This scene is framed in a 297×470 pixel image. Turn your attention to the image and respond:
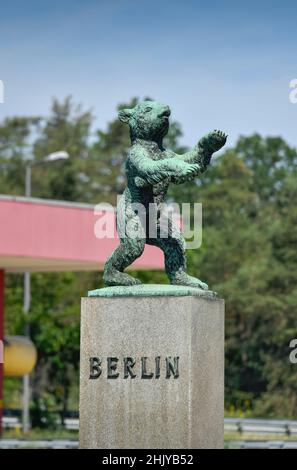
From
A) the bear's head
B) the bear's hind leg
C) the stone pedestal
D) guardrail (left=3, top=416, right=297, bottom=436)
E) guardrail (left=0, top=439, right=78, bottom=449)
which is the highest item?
the bear's head

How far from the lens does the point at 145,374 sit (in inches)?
524

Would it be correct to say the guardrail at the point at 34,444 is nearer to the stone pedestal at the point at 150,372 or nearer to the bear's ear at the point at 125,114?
the stone pedestal at the point at 150,372

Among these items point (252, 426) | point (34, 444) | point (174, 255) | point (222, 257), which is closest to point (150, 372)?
point (174, 255)

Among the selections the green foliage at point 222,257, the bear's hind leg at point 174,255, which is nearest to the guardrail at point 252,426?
the green foliage at point 222,257

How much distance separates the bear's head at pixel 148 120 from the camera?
13789 millimetres

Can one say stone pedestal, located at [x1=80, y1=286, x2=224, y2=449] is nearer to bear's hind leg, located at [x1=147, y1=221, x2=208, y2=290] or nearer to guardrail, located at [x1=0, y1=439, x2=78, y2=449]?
bear's hind leg, located at [x1=147, y1=221, x2=208, y2=290]

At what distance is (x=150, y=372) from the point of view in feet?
43.6

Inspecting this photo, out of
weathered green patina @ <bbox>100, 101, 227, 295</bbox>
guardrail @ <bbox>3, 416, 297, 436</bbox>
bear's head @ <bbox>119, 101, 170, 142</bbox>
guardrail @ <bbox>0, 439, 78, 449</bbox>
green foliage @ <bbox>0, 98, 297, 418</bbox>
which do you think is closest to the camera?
weathered green patina @ <bbox>100, 101, 227, 295</bbox>

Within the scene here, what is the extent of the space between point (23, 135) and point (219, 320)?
70054mm

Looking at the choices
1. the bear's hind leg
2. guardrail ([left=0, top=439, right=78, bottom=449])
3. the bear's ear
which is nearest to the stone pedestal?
the bear's hind leg

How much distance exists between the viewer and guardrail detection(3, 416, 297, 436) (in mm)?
39094

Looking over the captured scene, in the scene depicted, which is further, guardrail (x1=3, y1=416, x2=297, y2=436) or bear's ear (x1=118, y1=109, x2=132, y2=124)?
guardrail (x1=3, y1=416, x2=297, y2=436)

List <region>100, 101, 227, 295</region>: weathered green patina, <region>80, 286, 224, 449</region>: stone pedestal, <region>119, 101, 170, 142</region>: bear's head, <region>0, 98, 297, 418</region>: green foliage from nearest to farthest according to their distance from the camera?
<region>80, 286, 224, 449</region>: stone pedestal < <region>100, 101, 227, 295</region>: weathered green patina < <region>119, 101, 170, 142</region>: bear's head < <region>0, 98, 297, 418</region>: green foliage

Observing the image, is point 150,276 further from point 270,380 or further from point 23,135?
point 23,135
